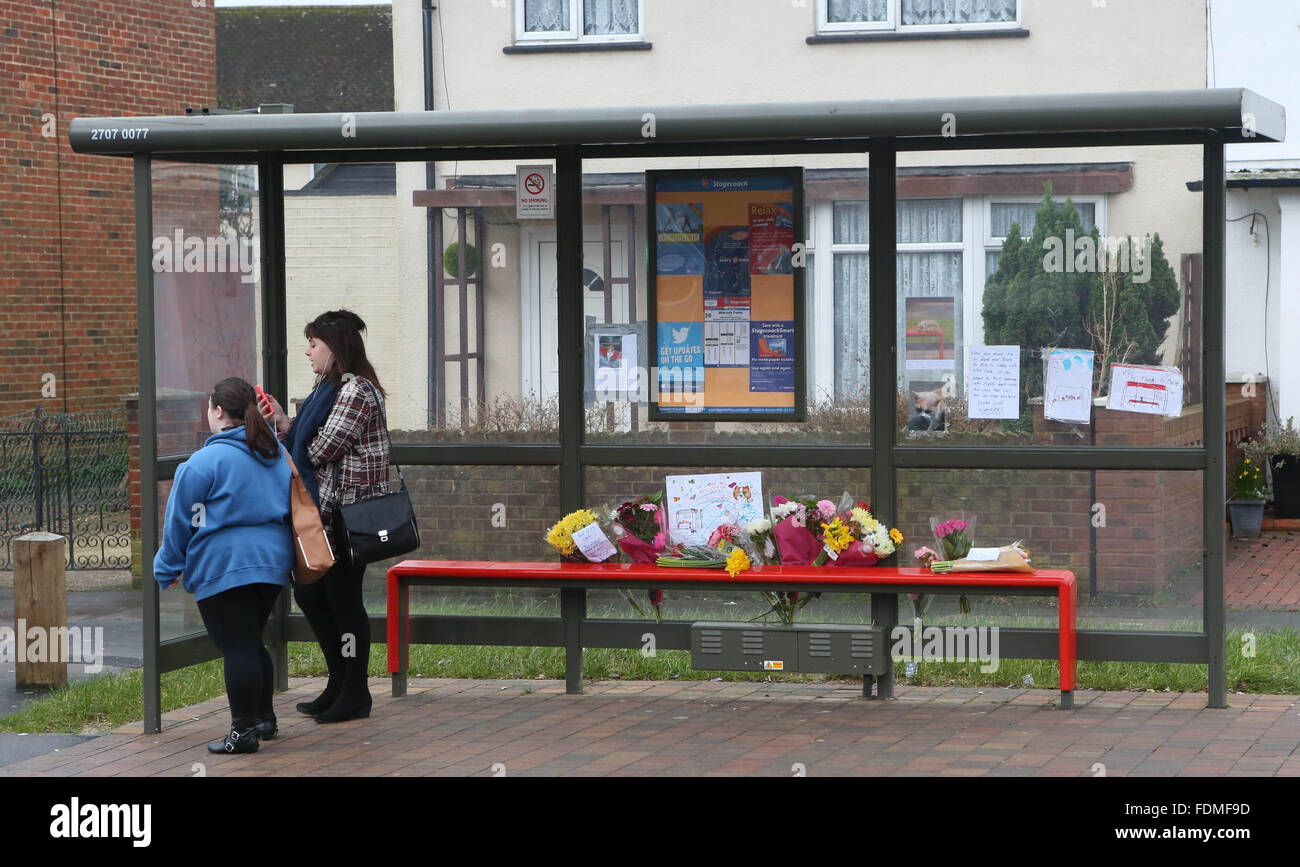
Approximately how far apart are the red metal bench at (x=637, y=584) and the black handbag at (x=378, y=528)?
0.61 m

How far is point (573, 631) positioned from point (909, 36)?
357 inches

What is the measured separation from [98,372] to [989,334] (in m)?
13.0

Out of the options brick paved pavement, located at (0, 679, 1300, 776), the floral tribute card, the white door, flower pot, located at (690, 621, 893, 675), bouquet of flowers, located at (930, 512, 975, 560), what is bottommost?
brick paved pavement, located at (0, 679, 1300, 776)

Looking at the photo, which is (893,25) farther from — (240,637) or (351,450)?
(240,637)

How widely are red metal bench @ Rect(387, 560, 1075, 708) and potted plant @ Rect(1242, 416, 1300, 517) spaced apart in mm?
7584

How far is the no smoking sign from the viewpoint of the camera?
7902 mm

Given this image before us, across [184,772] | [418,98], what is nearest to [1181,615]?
[184,772]

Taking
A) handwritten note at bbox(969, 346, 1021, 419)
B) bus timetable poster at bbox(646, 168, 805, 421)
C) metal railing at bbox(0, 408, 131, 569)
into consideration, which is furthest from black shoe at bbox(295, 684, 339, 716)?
metal railing at bbox(0, 408, 131, 569)

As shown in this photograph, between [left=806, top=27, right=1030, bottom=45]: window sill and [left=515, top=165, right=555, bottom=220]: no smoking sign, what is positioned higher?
[left=806, top=27, right=1030, bottom=45]: window sill

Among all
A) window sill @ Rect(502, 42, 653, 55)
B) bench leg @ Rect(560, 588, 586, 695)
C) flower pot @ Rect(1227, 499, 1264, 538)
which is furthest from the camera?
window sill @ Rect(502, 42, 653, 55)

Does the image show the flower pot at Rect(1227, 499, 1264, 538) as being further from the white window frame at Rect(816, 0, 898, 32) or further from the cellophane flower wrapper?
the cellophane flower wrapper

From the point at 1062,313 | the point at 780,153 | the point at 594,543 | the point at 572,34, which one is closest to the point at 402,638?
the point at 594,543

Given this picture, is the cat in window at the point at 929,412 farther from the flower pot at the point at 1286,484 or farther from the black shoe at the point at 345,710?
the flower pot at the point at 1286,484

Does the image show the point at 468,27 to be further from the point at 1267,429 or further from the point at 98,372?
the point at 1267,429
